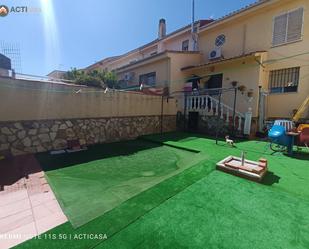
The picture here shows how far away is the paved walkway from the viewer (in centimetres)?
223

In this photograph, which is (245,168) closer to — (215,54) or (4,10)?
(4,10)

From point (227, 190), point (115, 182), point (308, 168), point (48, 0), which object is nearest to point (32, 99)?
point (48, 0)

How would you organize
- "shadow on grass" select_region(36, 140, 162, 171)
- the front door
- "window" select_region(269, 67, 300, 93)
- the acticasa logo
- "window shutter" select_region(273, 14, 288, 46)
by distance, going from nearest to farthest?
"shadow on grass" select_region(36, 140, 162, 171) < the acticasa logo < "window" select_region(269, 67, 300, 93) < "window shutter" select_region(273, 14, 288, 46) < the front door

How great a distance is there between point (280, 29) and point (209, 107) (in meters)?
5.04

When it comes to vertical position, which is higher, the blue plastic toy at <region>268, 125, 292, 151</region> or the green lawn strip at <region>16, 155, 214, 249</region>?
the blue plastic toy at <region>268, 125, 292, 151</region>

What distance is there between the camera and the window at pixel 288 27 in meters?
8.25

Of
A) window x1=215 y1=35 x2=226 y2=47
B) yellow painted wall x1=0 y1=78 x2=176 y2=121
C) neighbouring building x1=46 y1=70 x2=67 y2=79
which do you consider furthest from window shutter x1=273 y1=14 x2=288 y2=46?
neighbouring building x1=46 y1=70 x2=67 y2=79

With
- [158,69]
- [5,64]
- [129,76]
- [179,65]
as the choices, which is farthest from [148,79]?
[5,64]

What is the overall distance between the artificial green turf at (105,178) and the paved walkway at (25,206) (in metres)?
0.17

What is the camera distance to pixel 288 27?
849 centimetres

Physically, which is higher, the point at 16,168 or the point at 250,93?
the point at 250,93

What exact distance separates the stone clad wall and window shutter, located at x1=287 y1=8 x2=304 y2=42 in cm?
776

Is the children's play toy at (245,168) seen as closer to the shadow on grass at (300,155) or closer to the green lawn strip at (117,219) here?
the green lawn strip at (117,219)

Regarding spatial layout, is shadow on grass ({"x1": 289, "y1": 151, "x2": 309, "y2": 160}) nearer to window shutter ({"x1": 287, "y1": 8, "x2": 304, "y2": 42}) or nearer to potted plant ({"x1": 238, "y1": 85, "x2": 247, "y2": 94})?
potted plant ({"x1": 238, "y1": 85, "x2": 247, "y2": 94})
